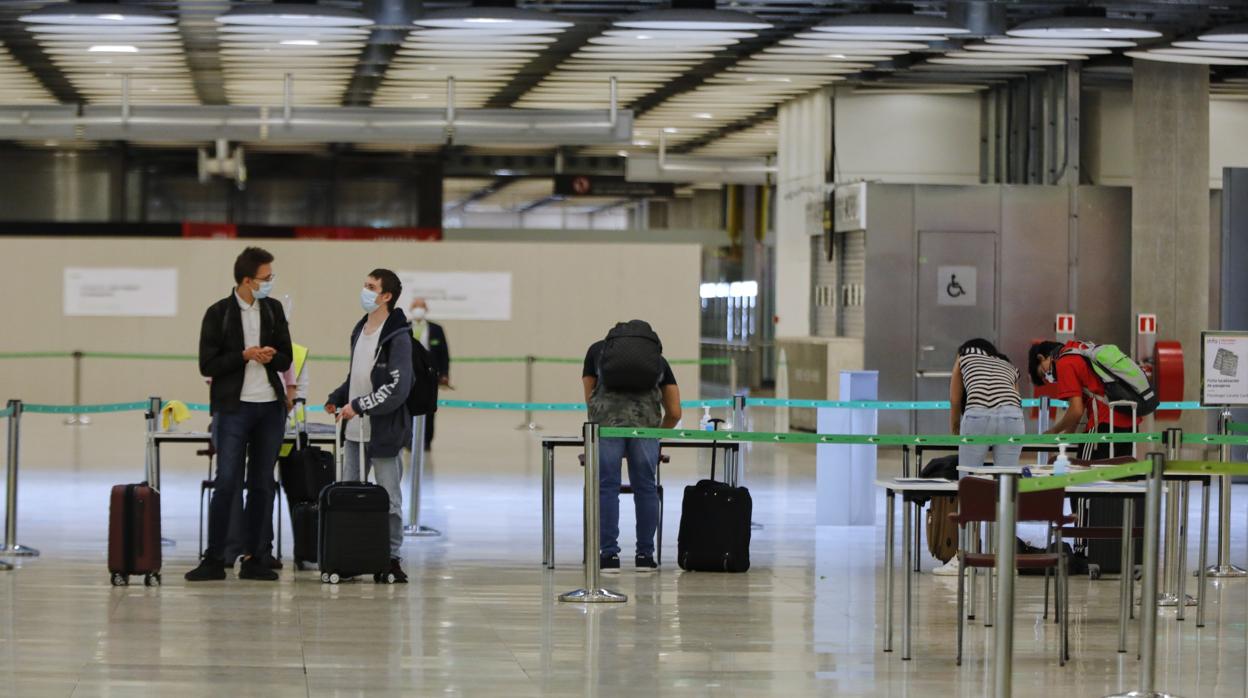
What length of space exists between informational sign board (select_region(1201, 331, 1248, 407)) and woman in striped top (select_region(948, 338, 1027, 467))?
4.18 ft

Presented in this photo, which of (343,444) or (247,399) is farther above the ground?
(247,399)

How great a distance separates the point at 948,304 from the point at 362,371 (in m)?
11.5

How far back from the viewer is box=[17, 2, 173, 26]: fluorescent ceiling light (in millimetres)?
15516

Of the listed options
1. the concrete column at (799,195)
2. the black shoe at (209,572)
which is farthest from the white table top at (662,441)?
the concrete column at (799,195)

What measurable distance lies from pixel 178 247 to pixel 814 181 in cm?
877

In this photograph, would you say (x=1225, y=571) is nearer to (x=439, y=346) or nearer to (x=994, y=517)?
(x=994, y=517)

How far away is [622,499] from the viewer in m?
13.1

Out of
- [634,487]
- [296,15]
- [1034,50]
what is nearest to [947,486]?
[634,487]

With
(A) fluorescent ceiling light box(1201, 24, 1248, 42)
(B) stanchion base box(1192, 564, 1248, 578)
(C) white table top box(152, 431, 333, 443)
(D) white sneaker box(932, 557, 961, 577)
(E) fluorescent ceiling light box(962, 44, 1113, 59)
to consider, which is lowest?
(B) stanchion base box(1192, 564, 1248, 578)

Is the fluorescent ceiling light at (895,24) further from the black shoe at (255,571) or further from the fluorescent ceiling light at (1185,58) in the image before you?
the black shoe at (255,571)

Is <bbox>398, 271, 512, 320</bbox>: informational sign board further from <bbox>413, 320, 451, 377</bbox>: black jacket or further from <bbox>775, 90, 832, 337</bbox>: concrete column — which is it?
<bbox>413, 320, 451, 377</bbox>: black jacket

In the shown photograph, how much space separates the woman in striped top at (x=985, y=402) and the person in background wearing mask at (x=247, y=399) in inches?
131

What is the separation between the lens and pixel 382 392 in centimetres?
861

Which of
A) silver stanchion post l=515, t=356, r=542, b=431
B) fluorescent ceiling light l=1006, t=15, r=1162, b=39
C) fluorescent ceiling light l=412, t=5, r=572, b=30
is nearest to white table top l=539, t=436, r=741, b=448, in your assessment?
fluorescent ceiling light l=412, t=5, r=572, b=30
